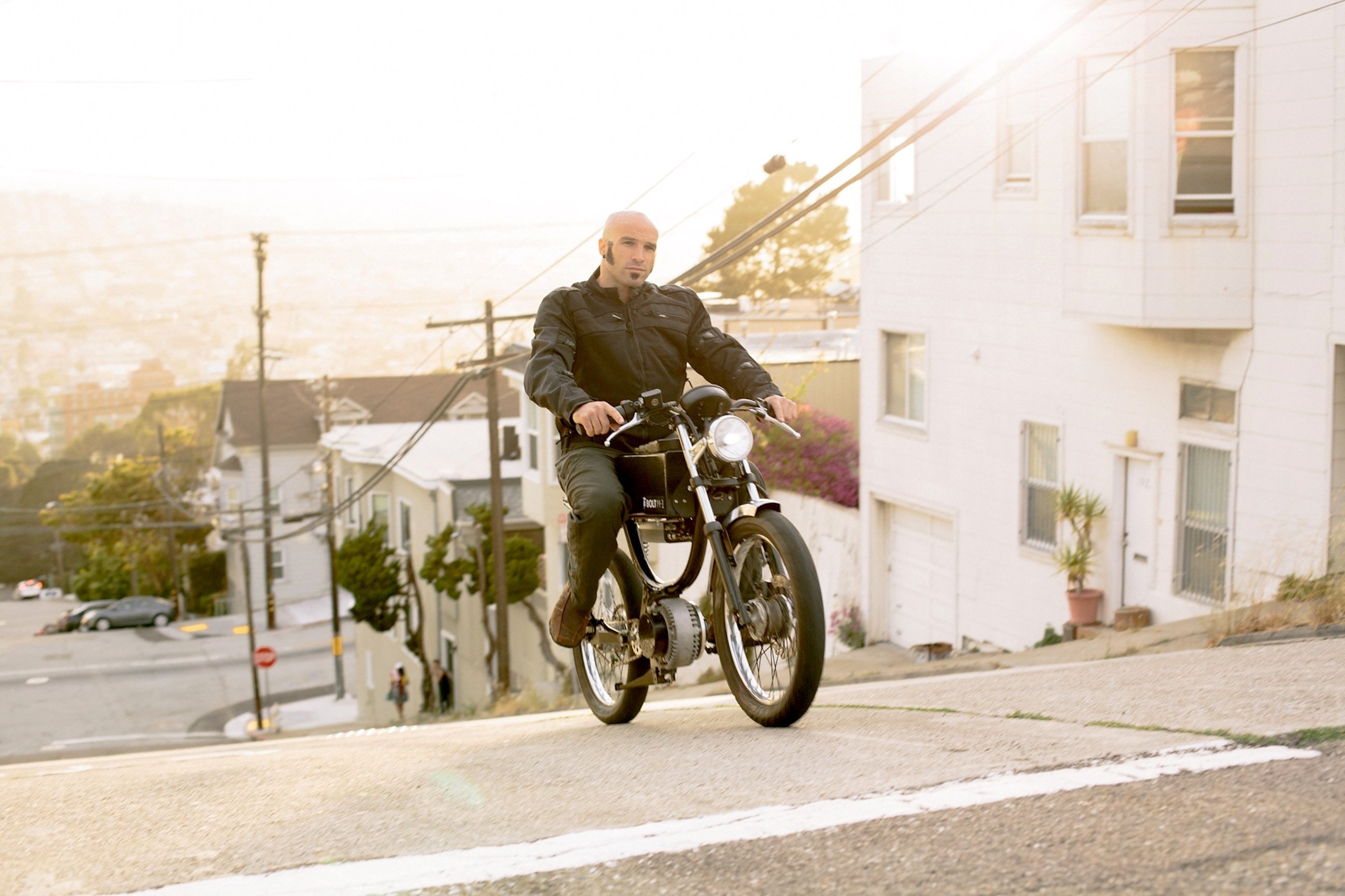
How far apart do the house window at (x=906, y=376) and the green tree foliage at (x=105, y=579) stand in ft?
230

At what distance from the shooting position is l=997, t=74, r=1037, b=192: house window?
17922mm

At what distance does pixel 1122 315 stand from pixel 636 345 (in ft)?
35.5

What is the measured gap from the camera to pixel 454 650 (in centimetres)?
4091

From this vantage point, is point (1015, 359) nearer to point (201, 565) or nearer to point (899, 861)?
point (899, 861)

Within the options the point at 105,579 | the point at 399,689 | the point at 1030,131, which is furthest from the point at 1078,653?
the point at 105,579

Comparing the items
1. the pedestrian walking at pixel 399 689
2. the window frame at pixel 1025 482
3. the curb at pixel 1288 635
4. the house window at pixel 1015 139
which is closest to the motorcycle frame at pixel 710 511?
the curb at pixel 1288 635

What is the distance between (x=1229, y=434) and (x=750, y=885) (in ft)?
41.2

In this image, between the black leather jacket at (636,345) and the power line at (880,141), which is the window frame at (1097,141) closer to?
the power line at (880,141)

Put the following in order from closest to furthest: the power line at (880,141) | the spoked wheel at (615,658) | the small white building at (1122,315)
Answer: the spoked wheel at (615,658) < the power line at (880,141) < the small white building at (1122,315)

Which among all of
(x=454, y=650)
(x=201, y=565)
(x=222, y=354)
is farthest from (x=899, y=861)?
(x=222, y=354)

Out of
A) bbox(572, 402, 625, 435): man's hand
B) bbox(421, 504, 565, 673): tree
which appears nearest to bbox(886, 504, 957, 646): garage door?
bbox(421, 504, 565, 673): tree

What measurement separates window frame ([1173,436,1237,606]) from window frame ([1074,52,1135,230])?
2541 millimetres

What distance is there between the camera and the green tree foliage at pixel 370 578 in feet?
131

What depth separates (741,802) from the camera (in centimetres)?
440
